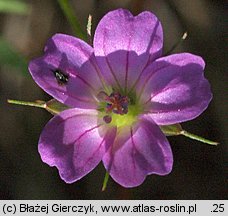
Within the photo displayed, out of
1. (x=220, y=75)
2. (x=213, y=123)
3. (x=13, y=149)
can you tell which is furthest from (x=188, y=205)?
(x=13, y=149)

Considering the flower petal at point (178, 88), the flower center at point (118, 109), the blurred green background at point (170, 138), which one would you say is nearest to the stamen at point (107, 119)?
the flower center at point (118, 109)

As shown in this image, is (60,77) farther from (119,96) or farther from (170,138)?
(170,138)

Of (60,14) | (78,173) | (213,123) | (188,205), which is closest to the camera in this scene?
(78,173)

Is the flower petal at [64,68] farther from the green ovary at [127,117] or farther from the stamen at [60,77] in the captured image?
the green ovary at [127,117]

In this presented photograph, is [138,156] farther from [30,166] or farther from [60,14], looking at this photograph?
[60,14]

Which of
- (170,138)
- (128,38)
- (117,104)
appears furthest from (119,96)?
(170,138)
